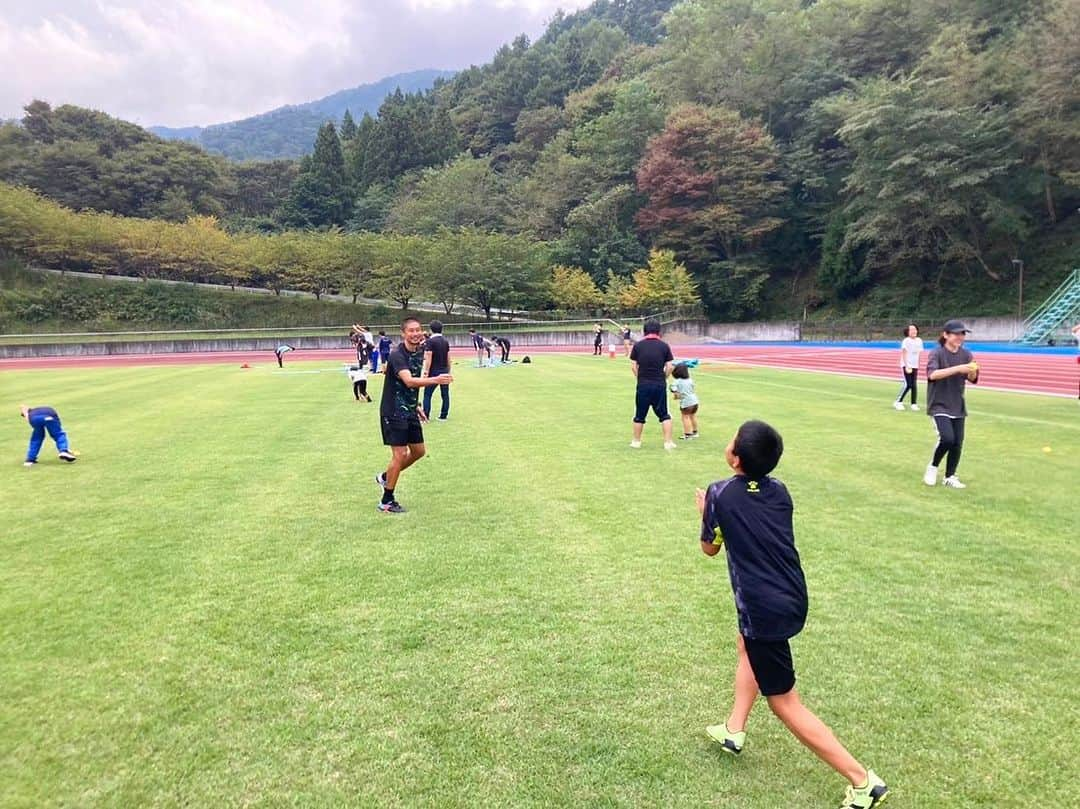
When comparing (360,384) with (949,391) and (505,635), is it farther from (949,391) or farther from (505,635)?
(505,635)

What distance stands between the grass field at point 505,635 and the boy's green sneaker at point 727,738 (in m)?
0.06

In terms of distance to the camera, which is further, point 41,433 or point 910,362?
point 910,362

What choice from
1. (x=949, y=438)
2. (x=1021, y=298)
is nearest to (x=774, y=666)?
(x=949, y=438)

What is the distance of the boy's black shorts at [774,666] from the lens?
298 cm

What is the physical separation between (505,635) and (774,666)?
74.5 inches

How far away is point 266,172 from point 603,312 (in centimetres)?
5820

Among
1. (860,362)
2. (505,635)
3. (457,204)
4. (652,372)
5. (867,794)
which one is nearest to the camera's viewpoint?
(867,794)

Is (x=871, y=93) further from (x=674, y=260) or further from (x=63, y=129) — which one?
(x=63, y=129)

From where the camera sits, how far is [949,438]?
25.4 ft

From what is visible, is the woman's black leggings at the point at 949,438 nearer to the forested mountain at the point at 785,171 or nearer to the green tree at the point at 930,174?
the green tree at the point at 930,174

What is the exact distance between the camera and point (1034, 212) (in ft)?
137

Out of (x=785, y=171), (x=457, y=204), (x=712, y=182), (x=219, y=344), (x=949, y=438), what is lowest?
(x=219, y=344)

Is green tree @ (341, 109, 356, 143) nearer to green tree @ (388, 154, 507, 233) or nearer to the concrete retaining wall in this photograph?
green tree @ (388, 154, 507, 233)

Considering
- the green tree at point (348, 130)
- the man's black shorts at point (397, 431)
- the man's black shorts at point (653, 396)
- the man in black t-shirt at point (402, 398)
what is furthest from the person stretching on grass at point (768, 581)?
the green tree at point (348, 130)
